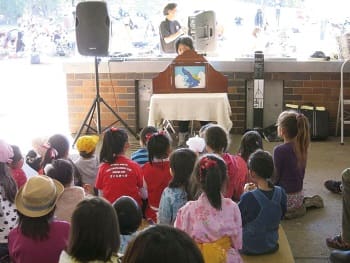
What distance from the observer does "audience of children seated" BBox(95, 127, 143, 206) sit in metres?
3.03

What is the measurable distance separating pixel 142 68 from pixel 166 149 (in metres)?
2.94

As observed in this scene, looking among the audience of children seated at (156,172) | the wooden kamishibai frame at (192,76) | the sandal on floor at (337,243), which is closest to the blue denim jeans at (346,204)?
the sandal on floor at (337,243)

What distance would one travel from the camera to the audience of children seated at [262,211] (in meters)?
2.73

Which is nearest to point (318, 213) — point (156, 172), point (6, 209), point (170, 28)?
point (156, 172)

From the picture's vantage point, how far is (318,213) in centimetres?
367

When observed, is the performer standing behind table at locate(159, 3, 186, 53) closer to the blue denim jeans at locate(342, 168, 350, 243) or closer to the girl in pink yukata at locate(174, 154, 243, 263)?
the blue denim jeans at locate(342, 168, 350, 243)

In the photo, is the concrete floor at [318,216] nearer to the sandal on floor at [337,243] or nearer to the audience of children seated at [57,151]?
the sandal on floor at [337,243]

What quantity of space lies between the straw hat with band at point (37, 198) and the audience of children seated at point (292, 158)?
1.81m

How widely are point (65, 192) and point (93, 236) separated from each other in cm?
99

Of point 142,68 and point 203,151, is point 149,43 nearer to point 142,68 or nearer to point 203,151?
point 142,68

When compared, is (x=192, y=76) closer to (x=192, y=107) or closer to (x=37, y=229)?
(x=192, y=107)

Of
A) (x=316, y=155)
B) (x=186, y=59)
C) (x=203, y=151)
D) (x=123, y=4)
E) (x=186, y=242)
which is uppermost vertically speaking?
(x=123, y=4)

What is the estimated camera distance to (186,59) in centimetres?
500

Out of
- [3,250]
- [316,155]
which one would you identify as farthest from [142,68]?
[3,250]
